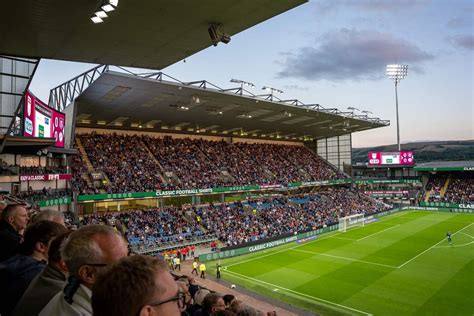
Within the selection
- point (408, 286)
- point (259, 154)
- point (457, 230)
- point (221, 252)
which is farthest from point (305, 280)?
point (259, 154)

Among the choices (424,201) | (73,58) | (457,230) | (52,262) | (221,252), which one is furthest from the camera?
(424,201)

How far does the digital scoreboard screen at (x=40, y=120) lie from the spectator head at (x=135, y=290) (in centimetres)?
2141

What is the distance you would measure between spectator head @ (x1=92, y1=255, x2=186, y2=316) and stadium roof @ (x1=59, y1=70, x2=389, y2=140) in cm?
2616

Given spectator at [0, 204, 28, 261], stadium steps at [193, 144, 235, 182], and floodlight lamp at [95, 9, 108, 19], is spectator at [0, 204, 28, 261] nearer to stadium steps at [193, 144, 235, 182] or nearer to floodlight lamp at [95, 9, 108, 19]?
floodlight lamp at [95, 9, 108, 19]

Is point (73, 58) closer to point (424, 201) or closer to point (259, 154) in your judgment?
point (259, 154)

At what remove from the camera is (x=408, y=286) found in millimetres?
23062

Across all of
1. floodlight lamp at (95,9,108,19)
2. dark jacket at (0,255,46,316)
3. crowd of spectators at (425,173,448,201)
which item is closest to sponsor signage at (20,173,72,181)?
floodlight lamp at (95,9,108,19)

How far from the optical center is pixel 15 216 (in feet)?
19.5

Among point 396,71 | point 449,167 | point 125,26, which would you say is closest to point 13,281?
point 125,26

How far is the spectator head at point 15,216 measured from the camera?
590cm

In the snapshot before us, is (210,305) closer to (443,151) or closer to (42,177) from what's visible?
(42,177)

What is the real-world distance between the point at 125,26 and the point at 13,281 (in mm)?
7776

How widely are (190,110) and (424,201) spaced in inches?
1856

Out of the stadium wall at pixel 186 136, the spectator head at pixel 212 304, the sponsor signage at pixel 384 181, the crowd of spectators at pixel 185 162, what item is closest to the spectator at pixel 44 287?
the spectator head at pixel 212 304
